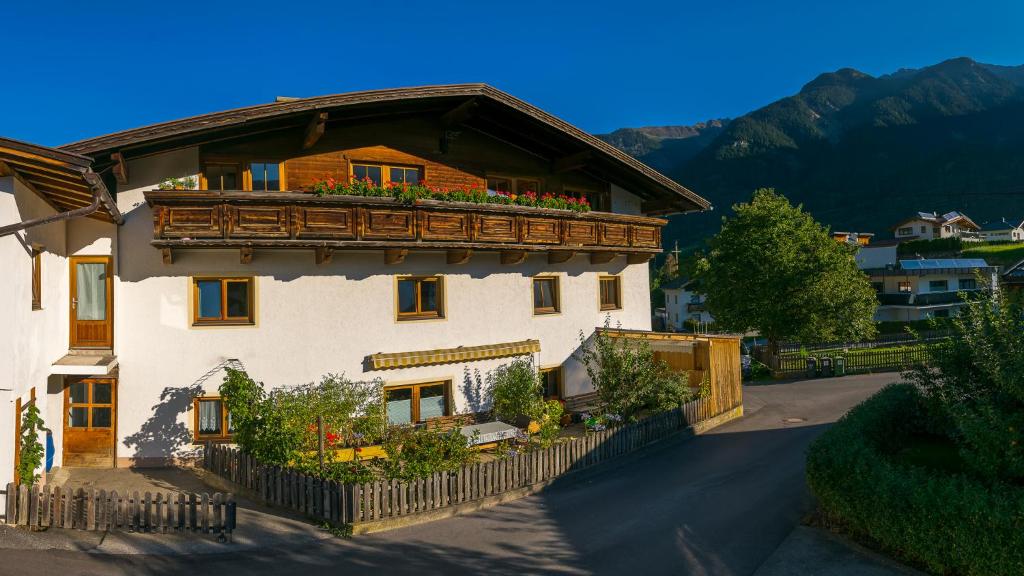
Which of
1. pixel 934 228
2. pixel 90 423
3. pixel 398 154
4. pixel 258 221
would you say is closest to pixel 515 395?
pixel 398 154

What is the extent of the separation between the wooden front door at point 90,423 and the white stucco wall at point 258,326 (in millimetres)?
303

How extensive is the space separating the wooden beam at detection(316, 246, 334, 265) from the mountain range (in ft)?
440

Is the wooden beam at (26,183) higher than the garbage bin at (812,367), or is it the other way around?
the wooden beam at (26,183)

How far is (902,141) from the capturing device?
175125mm

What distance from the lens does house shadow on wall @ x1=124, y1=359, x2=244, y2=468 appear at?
15648mm

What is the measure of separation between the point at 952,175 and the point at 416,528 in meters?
175

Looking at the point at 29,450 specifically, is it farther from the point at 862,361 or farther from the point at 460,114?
the point at 862,361

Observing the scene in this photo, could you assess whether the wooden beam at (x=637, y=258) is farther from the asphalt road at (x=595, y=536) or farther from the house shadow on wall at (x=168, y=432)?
the house shadow on wall at (x=168, y=432)

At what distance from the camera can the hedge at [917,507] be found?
28.1 ft

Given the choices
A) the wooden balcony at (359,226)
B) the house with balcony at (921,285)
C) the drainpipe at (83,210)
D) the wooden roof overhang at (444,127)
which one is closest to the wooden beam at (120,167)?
the wooden roof overhang at (444,127)

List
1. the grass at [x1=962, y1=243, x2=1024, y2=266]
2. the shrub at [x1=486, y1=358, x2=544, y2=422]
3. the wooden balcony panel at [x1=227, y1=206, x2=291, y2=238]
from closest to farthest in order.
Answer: the wooden balcony panel at [x1=227, y1=206, x2=291, y2=238] → the shrub at [x1=486, y1=358, x2=544, y2=422] → the grass at [x1=962, y1=243, x2=1024, y2=266]

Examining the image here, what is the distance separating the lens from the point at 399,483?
40.9ft

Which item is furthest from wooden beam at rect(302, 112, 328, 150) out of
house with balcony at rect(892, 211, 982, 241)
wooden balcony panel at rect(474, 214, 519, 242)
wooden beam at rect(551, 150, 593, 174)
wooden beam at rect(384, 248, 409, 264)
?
house with balcony at rect(892, 211, 982, 241)

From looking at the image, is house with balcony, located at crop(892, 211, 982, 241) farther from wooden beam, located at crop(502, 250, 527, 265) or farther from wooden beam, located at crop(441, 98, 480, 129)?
wooden beam, located at crop(441, 98, 480, 129)
